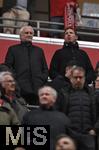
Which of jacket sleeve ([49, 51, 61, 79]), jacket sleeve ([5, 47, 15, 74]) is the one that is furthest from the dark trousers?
jacket sleeve ([5, 47, 15, 74])

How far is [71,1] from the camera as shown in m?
21.5

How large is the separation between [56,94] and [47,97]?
0.24 metres

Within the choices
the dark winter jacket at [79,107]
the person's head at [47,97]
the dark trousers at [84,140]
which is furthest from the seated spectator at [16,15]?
the dark trousers at [84,140]

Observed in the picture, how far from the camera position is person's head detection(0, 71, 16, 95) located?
14.6m

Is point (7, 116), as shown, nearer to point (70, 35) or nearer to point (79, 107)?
point (79, 107)

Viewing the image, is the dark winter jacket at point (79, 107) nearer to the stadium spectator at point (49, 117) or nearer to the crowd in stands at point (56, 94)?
the crowd in stands at point (56, 94)

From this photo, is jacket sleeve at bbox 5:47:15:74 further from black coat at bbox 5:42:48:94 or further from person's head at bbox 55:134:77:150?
person's head at bbox 55:134:77:150

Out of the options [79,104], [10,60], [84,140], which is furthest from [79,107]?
[10,60]

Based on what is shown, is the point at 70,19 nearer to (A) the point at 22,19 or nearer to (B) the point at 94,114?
(A) the point at 22,19

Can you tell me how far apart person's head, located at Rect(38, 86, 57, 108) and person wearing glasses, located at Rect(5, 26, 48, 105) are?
96.7 inches

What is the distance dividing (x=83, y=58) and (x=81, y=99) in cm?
248

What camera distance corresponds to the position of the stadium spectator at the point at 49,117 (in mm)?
13852

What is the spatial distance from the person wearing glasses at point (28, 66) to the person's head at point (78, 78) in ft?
5.89

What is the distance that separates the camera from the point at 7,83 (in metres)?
14.7
